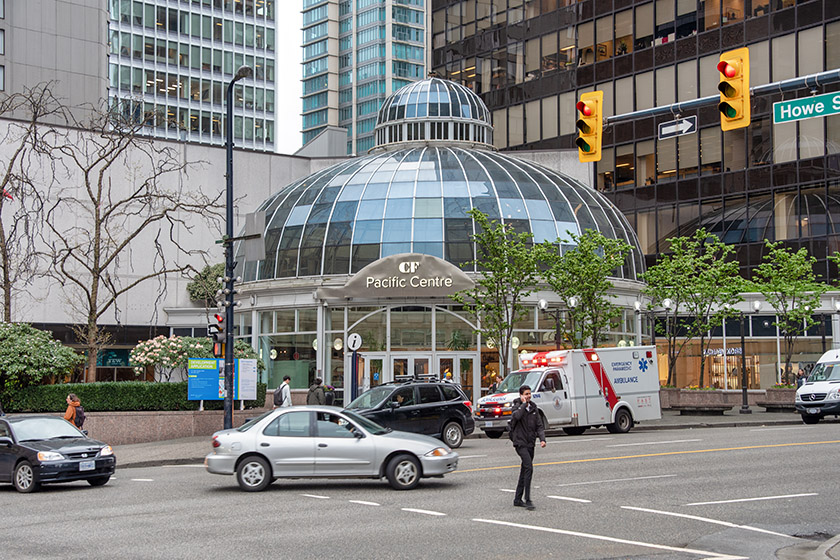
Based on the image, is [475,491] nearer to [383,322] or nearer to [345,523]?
[345,523]

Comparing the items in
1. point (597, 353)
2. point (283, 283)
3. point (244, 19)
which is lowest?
point (597, 353)

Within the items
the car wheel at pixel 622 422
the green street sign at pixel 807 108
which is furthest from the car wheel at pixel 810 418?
the green street sign at pixel 807 108

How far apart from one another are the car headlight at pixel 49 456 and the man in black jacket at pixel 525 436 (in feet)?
29.5

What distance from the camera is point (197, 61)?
406 feet

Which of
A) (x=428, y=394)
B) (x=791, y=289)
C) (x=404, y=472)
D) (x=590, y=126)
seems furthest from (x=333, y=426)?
(x=791, y=289)

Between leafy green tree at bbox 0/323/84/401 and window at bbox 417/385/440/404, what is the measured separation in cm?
1197

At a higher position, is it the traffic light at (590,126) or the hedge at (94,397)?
the traffic light at (590,126)

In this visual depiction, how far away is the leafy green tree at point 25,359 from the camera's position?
29656 millimetres

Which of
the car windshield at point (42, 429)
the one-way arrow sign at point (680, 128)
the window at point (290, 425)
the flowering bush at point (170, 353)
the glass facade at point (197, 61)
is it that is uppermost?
the glass facade at point (197, 61)

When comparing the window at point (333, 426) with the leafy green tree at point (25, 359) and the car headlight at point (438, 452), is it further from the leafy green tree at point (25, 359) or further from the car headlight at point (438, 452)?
the leafy green tree at point (25, 359)

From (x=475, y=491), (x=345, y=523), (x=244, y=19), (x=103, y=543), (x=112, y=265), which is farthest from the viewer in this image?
(x=244, y=19)

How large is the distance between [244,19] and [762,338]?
→ 91013 millimetres

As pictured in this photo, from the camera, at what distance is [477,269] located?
4028 centimetres

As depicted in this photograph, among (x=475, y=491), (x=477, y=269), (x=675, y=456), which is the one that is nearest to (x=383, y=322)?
(x=477, y=269)
